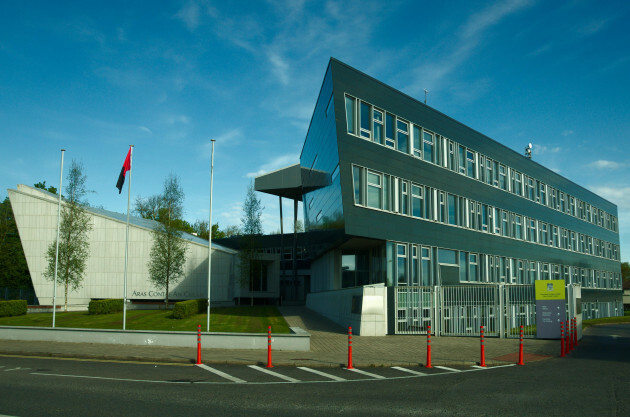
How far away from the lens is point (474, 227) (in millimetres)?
35688

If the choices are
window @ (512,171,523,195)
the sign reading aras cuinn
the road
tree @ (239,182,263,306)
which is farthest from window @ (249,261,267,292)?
the road

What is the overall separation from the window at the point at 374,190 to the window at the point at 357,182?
26.8 inches

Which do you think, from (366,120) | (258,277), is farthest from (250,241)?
(366,120)

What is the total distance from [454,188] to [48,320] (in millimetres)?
25722

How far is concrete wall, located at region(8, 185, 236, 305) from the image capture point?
40.8 m

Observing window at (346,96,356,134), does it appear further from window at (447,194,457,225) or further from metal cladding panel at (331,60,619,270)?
window at (447,194,457,225)

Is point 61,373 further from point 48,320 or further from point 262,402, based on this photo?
point 48,320

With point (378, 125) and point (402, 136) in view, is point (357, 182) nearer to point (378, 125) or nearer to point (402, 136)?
point (378, 125)

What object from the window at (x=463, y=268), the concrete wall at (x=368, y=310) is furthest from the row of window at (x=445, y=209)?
the concrete wall at (x=368, y=310)

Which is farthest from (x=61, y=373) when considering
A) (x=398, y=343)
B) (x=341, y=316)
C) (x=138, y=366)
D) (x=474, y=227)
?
(x=474, y=227)

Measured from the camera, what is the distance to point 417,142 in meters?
30.7

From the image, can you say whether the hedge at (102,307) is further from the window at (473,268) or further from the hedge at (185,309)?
the window at (473,268)

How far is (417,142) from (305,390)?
22265 millimetres

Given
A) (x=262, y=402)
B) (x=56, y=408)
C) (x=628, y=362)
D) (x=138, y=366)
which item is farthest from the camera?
(x=628, y=362)
